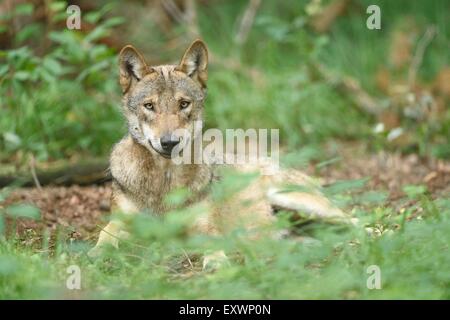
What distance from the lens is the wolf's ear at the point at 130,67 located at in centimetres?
609

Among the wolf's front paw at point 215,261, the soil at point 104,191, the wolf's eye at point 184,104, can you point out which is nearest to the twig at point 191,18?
the soil at point 104,191

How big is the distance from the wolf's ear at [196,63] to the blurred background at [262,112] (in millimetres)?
1031

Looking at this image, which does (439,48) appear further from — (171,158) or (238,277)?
(238,277)

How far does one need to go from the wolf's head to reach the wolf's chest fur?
0.15 meters

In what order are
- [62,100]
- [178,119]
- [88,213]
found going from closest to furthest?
[178,119]
[88,213]
[62,100]

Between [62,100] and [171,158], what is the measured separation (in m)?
3.63

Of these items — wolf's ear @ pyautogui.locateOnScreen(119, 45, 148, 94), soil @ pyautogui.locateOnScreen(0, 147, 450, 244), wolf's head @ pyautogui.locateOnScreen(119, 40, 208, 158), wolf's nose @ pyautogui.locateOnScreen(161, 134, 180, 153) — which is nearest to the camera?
wolf's nose @ pyautogui.locateOnScreen(161, 134, 180, 153)

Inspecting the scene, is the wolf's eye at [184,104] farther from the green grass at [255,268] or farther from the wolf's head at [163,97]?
the green grass at [255,268]

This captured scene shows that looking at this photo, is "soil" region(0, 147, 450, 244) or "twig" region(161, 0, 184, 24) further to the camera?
"twig" region(161, 0, 184, 24)

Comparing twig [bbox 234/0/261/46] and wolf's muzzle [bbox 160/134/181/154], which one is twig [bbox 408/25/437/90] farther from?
wolf's muzzle [bbox 160/134/181/154]

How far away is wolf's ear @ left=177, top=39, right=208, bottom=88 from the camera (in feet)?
20.5

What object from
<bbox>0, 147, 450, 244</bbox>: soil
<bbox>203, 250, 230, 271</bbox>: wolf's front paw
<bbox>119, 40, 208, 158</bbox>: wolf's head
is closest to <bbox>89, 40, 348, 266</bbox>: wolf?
<bbox>119, 40, 208, 158</bbox>: wolf's head

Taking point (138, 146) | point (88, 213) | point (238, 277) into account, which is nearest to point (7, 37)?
A: point (88, 213)
